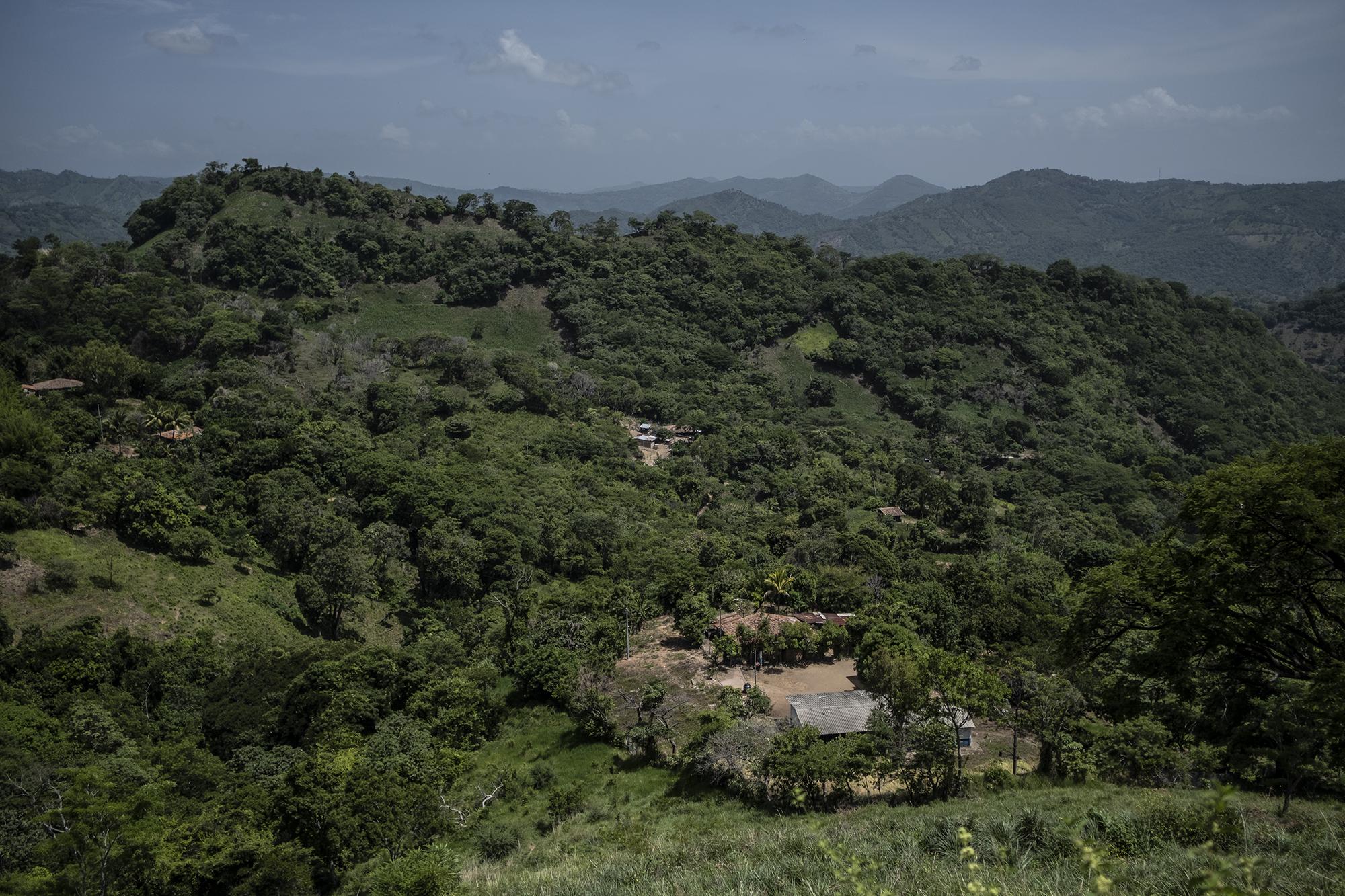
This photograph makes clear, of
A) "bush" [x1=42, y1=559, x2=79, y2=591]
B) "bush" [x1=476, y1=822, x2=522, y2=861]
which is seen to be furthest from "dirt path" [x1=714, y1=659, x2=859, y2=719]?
"bush" [x1=42, y1=559, x2=79, y2=591]

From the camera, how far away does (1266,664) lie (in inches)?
335

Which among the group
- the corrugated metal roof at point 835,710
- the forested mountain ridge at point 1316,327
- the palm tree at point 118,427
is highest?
the forested mountain ridge at point 1316,327

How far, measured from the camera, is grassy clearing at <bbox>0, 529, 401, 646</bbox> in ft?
67.7

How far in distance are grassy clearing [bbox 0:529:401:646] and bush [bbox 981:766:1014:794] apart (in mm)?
19242

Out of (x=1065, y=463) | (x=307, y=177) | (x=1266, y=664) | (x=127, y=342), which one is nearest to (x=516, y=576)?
(x=1266, y=664)

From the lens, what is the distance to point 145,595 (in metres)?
22.3

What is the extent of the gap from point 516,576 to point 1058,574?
20.9m

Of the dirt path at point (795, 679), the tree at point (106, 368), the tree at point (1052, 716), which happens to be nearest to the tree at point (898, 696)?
the tree at point (1052, 716)

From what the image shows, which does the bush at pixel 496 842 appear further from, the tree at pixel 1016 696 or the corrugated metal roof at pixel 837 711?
the tree at pixel 1016 696

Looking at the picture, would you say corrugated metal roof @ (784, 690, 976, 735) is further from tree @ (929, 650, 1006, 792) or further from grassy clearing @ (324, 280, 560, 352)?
grassy clearing @ (324, 280, 560, 352)

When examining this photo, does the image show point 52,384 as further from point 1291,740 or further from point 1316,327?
point 1316,327

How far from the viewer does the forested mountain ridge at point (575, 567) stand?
9.18 metres

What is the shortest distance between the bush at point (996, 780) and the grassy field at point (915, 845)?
3.72 feet

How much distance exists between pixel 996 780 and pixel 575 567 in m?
19.2
